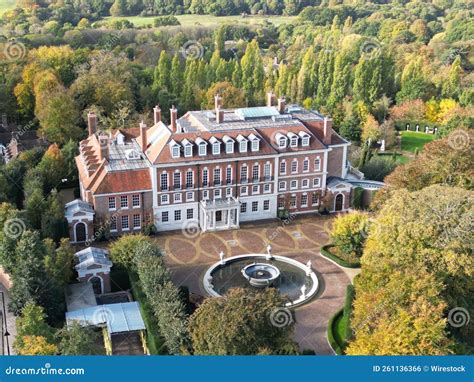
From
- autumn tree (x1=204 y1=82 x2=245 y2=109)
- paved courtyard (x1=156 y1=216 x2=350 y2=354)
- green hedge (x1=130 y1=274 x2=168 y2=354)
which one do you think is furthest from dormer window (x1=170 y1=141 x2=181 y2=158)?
autumn tree (x1=204 y1=82 x2=245 y2=109)

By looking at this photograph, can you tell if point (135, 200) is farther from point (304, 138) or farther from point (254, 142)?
point (304, 138)

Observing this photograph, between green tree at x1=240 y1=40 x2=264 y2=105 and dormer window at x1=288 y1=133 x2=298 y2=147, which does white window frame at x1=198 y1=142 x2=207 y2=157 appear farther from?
green tree at x1=240 y1=40 x2=264 y2=105

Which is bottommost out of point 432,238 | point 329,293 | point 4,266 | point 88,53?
point 329,293

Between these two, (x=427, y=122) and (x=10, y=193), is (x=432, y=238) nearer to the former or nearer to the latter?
(x=10, y=193)

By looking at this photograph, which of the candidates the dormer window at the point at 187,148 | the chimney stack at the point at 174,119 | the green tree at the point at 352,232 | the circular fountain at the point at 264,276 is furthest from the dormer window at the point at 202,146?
the green tree at the point at 352,232

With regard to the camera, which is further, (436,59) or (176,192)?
(436,59)

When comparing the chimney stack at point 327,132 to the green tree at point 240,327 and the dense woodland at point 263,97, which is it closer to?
the dense woodland at point 263,97

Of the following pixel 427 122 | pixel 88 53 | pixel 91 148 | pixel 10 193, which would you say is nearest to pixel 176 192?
pixel 91 148
